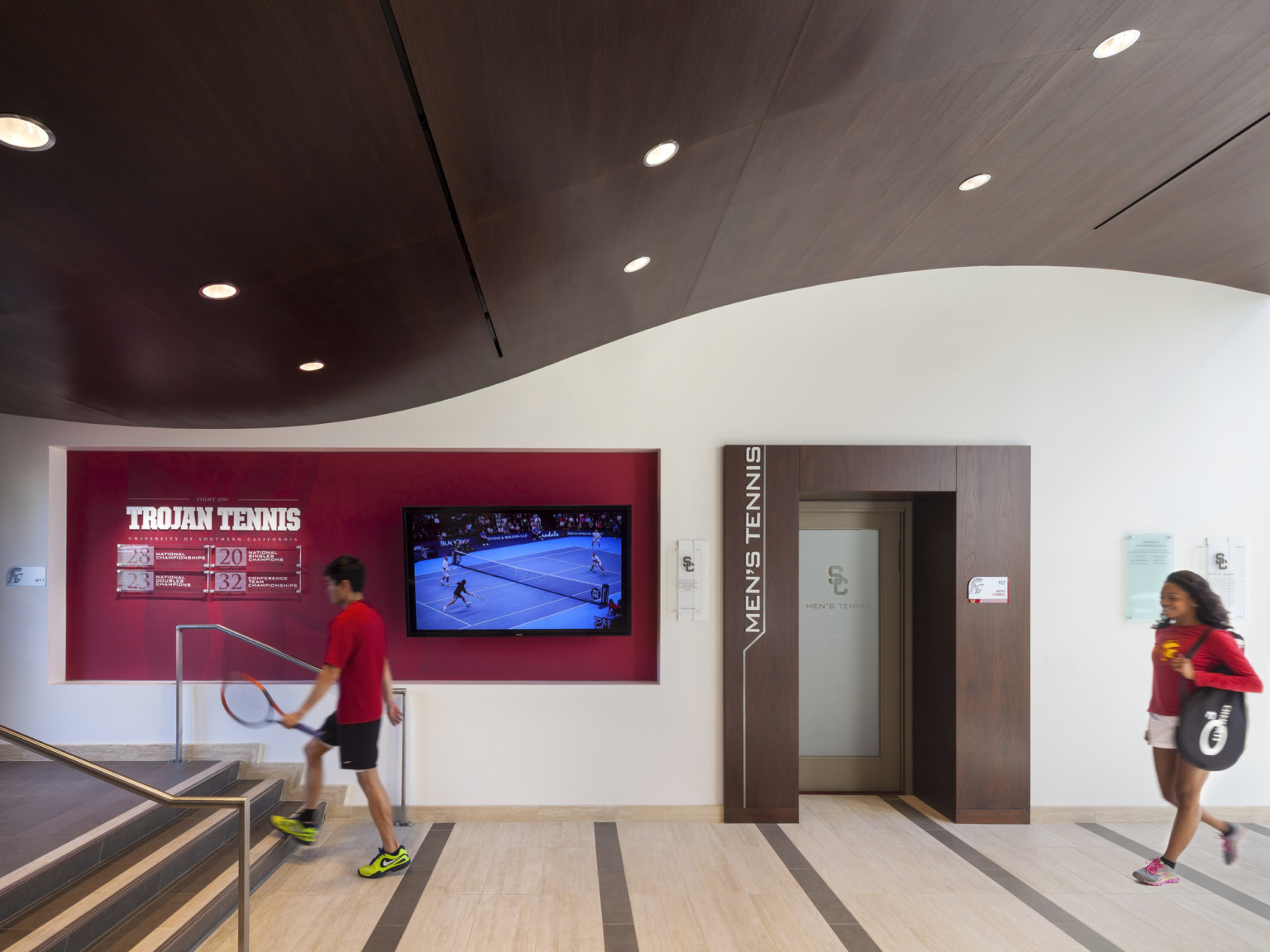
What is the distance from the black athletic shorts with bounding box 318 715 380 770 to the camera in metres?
4.30

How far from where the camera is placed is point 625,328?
5234 mm

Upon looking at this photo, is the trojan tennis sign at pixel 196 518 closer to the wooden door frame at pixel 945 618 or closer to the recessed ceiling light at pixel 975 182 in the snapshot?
the wooden door frame at pixel 945 618

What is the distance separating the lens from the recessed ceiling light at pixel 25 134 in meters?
1.65

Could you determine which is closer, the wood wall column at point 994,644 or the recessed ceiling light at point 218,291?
the recessed ceiling light at point 218,291

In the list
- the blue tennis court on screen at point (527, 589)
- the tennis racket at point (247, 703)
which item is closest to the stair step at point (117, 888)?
the tennis racket at point (247, 703)

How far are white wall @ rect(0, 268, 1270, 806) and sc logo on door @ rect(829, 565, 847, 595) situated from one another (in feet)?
3.48

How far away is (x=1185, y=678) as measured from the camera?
403cm

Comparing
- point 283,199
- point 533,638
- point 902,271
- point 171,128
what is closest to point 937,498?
point 902,271

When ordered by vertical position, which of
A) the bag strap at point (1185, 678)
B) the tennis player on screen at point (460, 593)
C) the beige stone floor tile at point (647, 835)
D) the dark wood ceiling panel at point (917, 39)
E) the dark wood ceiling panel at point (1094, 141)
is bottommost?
the beige stone floor tile at point (647, 835)

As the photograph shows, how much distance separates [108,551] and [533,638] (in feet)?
10.2

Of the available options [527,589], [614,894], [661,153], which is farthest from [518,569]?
[661,153]

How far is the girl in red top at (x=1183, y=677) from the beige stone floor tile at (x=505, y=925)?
3.28 m

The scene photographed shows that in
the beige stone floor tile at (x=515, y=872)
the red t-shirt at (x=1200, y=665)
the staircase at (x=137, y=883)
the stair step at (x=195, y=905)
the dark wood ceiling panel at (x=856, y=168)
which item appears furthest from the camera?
the beige stone floor tile at (x=515, y=872)

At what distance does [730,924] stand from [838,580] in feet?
8.96
